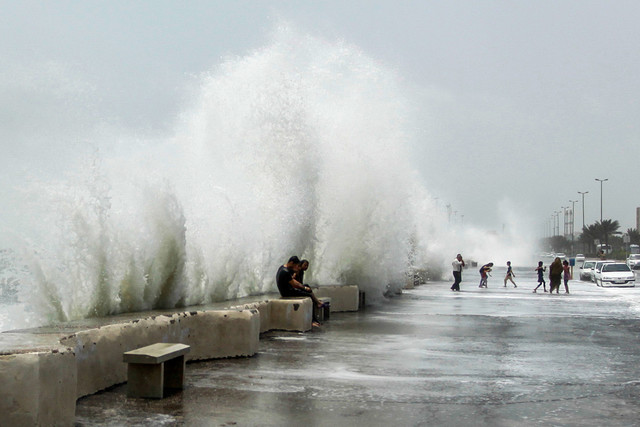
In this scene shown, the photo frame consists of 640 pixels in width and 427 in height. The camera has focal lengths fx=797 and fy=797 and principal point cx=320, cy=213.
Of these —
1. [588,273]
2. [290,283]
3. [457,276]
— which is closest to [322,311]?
[290,283]

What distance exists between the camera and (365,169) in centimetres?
2370

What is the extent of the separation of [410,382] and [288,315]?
5.10 metres

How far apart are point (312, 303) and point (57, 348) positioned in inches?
337

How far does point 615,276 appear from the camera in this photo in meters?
35.4

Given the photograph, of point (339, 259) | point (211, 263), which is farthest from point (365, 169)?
point (211, 263)

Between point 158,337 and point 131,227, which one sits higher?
point 131,227

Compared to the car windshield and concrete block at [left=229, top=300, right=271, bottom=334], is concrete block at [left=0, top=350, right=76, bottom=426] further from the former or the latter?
the car windshield

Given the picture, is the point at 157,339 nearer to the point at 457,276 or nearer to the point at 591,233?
the point at 457,276

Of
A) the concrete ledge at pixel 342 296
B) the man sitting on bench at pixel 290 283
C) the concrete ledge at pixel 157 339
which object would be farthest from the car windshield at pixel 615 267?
the concrete ledge at pixel 157 339

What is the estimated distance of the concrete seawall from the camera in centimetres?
539

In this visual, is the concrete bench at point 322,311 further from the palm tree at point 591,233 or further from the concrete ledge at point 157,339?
the palm tree at point 591,233

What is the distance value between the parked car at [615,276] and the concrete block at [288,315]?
1011 inches

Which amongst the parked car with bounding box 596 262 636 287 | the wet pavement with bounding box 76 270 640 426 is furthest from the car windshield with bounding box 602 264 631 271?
the wet pavement with bounding box 76 270 640 426

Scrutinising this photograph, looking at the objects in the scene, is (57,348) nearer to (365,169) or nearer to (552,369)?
(552,369)
